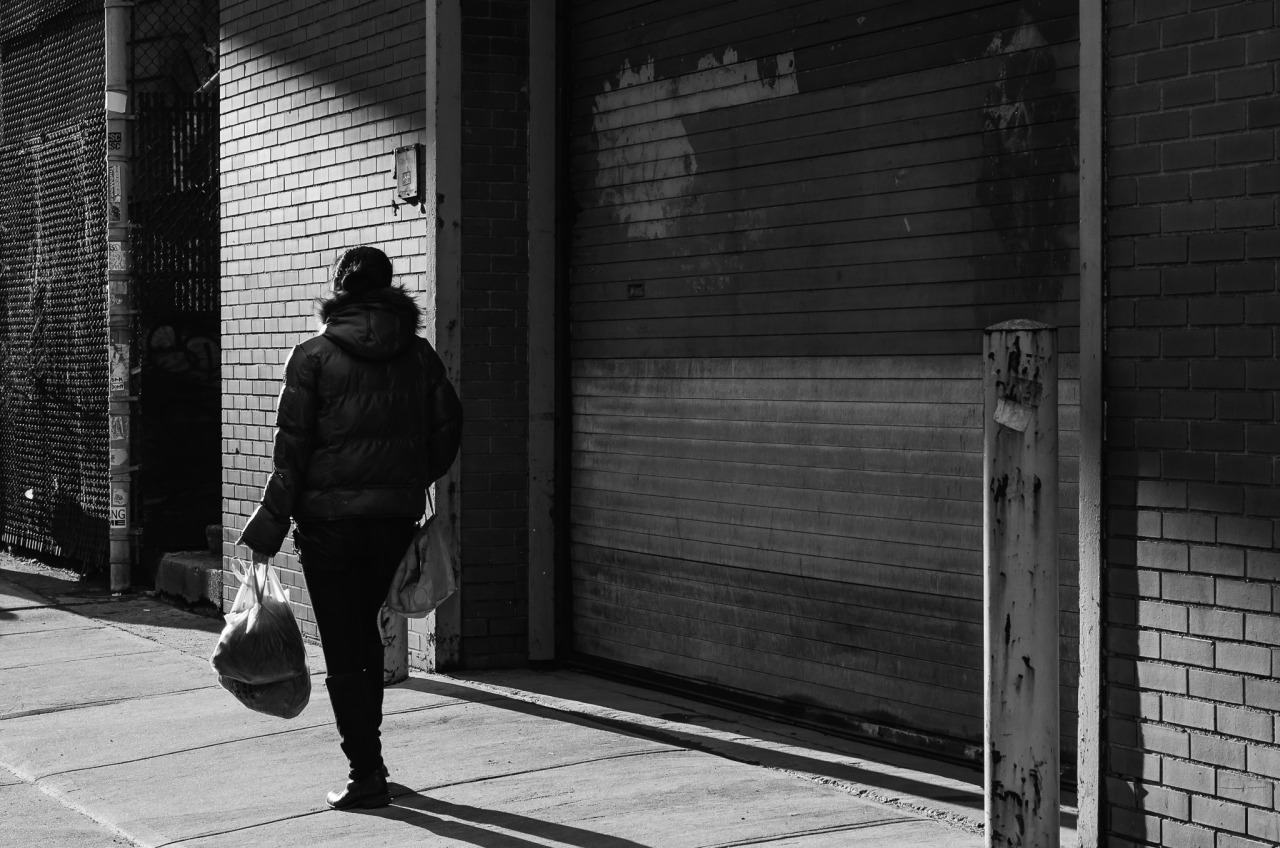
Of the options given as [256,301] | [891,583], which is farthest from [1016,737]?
[256,301]

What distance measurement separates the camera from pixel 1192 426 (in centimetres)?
429

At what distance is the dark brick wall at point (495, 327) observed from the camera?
7.50 metres

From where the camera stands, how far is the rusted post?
3.56 metres

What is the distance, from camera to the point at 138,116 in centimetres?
1078

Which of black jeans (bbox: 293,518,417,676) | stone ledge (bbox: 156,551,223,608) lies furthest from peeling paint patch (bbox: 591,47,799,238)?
stone ledge (bbox: 156,551,223,608)

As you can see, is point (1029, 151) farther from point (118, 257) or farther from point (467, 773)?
point (118, 257)

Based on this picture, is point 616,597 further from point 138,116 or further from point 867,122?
point 138,116

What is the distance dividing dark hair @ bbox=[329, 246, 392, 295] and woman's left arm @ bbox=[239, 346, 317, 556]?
32 centimetres

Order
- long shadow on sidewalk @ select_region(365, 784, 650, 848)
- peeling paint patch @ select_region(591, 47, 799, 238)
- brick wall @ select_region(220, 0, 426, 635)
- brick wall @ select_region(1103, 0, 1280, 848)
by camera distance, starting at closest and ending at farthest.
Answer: brick wall @ select_region(1103, 0, 1280, 848) → long shadow on sidewalk @ select_region(365, 784, 650, 848) → peeling paint patch @ select_region(591, 47, 799, 238) → brick wall @ select_region(220, 0, 426, 635)

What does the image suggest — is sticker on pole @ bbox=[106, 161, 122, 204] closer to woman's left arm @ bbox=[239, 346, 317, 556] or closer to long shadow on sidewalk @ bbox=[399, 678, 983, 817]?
Result: long shadow on sidewalk @ bbox=[399, 678, 983, 817]

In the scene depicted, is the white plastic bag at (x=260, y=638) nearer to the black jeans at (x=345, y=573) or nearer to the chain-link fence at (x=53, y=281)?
the black jeans at (x=345, y=573)

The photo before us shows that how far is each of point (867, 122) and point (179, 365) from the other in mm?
6343

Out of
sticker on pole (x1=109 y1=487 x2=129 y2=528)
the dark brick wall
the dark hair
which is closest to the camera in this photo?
the dark hair

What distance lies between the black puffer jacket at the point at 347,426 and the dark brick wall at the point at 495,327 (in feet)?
6.89
